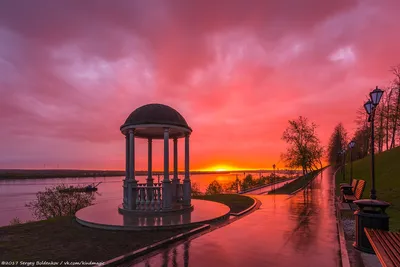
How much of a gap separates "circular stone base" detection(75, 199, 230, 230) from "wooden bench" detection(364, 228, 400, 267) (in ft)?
19.5

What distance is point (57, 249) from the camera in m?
7.25

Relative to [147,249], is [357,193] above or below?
above

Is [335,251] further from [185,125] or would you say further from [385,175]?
[385,175]

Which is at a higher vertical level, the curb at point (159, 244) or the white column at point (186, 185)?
the white column at point (186, 185)

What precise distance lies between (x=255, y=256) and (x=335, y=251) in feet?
7.14

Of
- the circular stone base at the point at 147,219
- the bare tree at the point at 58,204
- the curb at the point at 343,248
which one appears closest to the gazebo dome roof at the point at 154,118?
the circular stone base at the point at 147,219

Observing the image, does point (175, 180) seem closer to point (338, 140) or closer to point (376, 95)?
point (376, 95)

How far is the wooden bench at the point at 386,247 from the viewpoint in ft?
14.3

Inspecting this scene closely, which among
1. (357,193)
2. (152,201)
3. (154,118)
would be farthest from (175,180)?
(357,193)

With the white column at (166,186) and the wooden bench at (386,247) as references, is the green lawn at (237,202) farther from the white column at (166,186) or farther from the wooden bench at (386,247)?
the wooden bench at (386,247)

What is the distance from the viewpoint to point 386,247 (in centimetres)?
508

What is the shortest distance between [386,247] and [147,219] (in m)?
8.14

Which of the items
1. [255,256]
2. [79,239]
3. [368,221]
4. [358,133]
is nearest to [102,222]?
[79,239]

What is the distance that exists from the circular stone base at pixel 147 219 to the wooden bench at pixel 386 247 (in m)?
5.93
